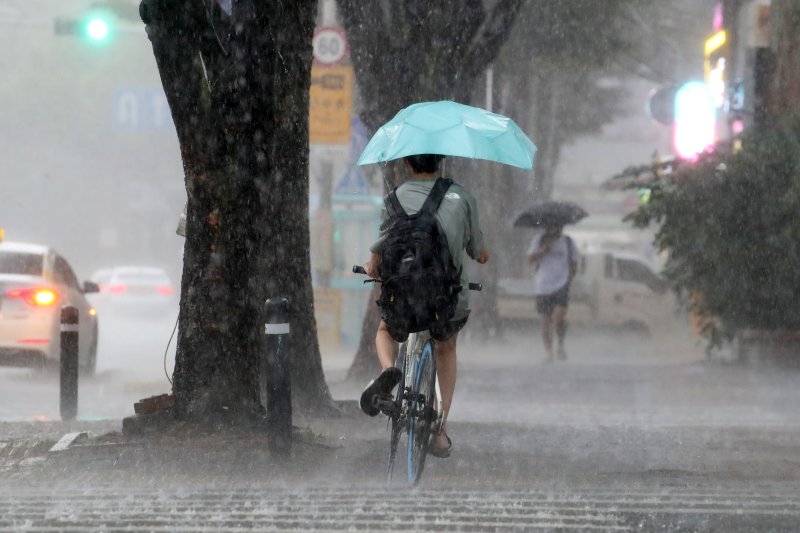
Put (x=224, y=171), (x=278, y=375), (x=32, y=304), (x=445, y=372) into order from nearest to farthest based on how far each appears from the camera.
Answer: (x=445, y=372) → (x=278, y=375) → (x=224, y=171) → (x=32, y=304)

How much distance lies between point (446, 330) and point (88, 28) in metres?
13.7

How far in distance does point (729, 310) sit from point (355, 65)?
5.03 metres

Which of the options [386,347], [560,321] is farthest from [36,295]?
[386,347]

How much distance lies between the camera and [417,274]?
729 centimetres

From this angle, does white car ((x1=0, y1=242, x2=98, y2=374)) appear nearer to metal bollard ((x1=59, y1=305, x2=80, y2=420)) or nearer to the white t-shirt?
metal bollard ((x1=59, y1=305, x2=80, y2=420))

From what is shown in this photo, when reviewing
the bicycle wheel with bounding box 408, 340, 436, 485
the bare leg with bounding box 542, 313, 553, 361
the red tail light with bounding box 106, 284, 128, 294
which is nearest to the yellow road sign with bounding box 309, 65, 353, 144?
the bare leg with bounding box 542, 313, 553, 361

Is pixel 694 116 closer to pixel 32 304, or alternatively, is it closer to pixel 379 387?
pixel 32 304

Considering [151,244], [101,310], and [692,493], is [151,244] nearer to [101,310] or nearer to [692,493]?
[101,310]

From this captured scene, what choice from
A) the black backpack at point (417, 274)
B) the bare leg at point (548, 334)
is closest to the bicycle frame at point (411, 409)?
the black backpack at point (417, 274)

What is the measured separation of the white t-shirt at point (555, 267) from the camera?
1875cm

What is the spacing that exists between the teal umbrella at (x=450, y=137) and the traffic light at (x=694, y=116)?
15.8 meters

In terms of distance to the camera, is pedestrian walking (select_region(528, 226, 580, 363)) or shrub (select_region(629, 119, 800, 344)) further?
pedestrian walking (select_region(528, 226, 580, 363))

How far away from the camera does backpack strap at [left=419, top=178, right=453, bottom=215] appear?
7.46 metres

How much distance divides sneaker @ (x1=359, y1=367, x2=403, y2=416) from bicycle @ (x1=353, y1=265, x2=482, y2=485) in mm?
26
